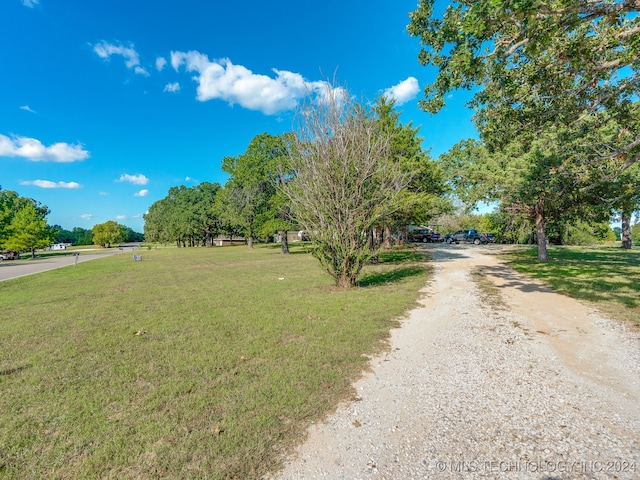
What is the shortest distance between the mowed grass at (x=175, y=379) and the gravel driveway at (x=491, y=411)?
38 cm

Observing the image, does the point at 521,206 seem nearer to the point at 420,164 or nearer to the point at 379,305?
the point at 420,164

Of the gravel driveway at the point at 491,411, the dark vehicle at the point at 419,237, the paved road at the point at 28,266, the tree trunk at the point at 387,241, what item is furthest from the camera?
the dark vehicle at the point at 419,237

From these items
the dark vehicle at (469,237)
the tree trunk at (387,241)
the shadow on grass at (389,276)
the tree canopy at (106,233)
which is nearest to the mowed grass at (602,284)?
the shadow on grass at (389,276)

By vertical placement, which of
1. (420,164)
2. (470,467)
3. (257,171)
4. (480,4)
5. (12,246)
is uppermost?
(257,171)

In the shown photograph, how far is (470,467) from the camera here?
2.27 metres

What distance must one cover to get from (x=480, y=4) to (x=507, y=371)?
195 inches

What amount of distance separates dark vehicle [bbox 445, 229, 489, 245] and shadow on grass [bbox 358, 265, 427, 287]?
22.8 metres

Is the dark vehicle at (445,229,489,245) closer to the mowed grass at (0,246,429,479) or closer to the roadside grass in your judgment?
the roadside grass

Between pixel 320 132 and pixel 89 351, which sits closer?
pixel 89 351

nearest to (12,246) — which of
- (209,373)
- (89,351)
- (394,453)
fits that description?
(89,351)

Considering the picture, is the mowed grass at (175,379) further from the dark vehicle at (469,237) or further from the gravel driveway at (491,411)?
the dark vehicle at (469,237)

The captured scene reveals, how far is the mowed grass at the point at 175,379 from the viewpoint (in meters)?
2.40

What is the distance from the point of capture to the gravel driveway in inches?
90.1

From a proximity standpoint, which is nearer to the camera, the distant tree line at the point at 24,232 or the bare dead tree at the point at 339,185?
the bare dead tree at the point at 339,185
